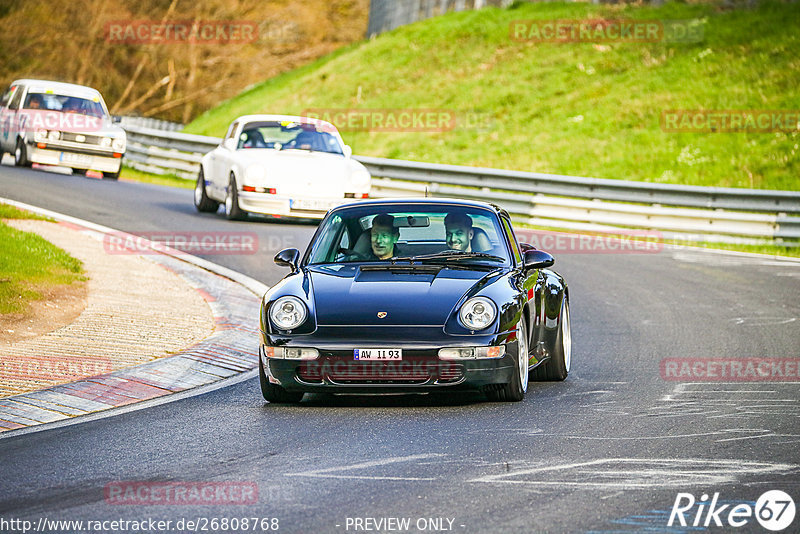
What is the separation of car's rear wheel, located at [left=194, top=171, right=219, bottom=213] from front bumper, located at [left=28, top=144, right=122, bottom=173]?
5322 mm

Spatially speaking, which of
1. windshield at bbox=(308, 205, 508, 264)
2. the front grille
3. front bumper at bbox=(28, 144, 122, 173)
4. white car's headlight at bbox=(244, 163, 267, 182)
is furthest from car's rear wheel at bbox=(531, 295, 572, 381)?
front bumper at bbox=(28, 144, 122, 173)

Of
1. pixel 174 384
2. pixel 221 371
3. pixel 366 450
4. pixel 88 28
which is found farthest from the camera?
pixel 88 28

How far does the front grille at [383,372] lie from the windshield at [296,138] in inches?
479

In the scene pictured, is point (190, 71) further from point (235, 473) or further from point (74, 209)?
point (235, 473)

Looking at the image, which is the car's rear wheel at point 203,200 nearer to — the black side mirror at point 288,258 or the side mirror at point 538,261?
the black side mirror at point 288,258

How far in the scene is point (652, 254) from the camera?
18938mm

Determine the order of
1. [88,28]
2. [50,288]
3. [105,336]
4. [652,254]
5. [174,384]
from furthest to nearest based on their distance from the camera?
[88,28]
[652,254]
[50,288]
[105,336]
[174,384]

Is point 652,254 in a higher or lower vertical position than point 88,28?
lower

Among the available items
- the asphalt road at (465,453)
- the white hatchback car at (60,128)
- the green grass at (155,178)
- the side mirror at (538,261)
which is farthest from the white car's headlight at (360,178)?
the side mirror at (538,261)

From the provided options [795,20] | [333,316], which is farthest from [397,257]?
[795,20]

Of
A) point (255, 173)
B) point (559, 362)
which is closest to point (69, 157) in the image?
point (255, 173)

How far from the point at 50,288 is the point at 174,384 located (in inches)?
142

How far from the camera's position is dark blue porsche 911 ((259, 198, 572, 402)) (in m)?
8.15

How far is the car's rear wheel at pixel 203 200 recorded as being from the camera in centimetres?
2098
